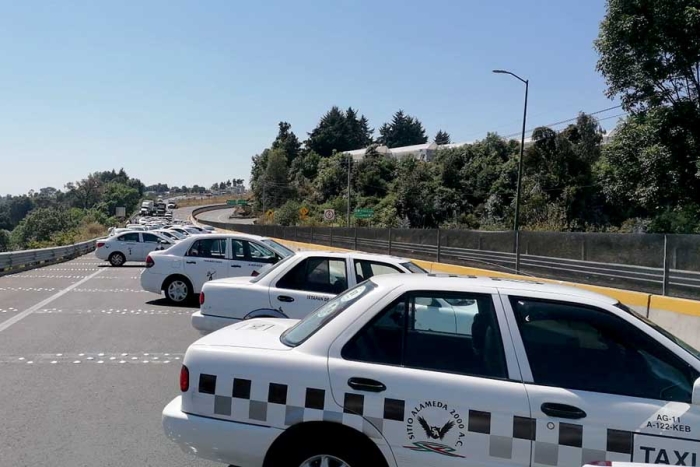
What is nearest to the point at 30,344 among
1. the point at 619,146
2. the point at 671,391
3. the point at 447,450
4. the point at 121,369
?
the point at 121,369

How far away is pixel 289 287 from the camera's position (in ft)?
28.3

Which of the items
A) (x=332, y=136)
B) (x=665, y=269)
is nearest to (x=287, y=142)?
(x=332, y=136)

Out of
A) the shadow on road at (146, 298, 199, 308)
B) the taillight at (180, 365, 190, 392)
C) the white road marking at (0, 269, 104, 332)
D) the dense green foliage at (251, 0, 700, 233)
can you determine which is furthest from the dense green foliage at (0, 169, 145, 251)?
the taillight at (180, 365, 190, 392)

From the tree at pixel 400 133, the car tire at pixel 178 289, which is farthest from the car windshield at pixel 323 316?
the tree at pixel 400 133

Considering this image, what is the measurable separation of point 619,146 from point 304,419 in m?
25.7

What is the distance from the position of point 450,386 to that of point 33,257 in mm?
27904

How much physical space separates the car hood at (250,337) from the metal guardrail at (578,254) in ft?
25.7

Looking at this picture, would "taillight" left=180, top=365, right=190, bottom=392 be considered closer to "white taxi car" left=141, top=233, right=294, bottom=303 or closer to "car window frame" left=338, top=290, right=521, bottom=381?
"car window frame" left=338, top=290, right=521, bottom=381

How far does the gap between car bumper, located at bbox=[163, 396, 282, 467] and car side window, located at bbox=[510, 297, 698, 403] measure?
161 cm

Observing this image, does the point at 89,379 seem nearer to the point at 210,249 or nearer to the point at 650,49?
the point at 210,249

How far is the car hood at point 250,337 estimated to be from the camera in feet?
14.3

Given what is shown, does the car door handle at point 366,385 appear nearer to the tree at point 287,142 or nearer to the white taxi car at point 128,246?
the white taxi car at point 128,246

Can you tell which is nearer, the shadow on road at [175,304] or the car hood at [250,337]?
the car hood at [250,337]

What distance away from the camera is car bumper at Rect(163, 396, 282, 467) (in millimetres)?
4004
